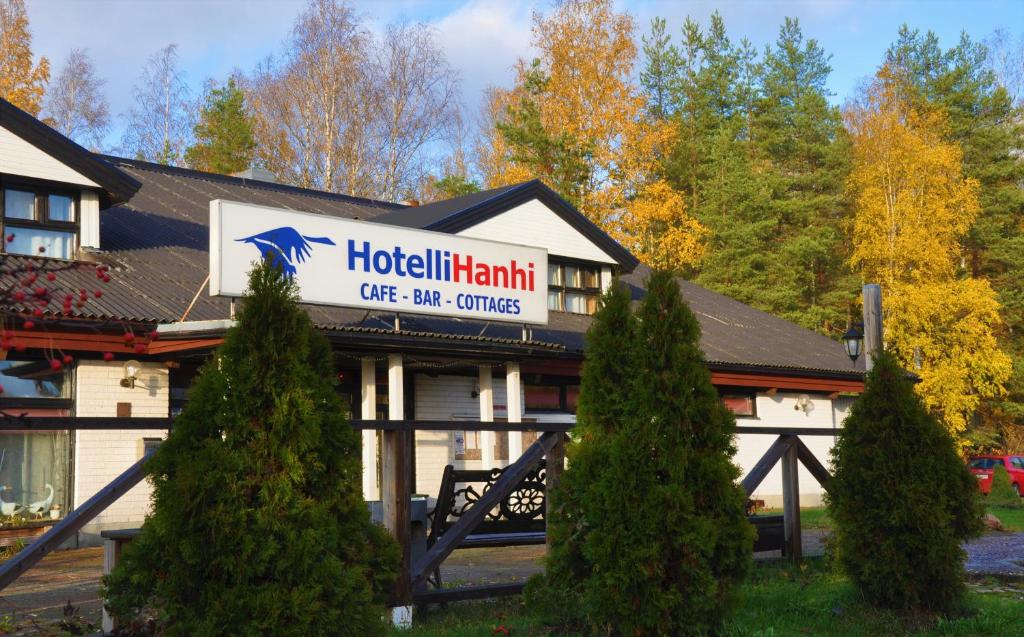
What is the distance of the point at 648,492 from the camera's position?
6.14 meters

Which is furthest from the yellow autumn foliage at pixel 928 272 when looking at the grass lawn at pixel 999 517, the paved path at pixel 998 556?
the paved path at pixel 998 556

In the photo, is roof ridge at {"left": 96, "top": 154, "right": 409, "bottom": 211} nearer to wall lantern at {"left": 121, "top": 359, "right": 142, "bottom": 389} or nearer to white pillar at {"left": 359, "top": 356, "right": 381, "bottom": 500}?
wall lantern at {"left": 121, "top": 359, "right": 142, "bottom": 389}

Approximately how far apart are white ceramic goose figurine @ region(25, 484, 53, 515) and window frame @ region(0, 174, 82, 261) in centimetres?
329

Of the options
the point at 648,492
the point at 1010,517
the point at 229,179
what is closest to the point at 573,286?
the point at 229,179

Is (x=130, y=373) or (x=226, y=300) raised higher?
(x=226, y=300)

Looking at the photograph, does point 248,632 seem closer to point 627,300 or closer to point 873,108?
point 627,300

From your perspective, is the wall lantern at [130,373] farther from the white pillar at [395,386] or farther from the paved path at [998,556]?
the paved path at [998,556]

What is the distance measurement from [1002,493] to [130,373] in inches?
779

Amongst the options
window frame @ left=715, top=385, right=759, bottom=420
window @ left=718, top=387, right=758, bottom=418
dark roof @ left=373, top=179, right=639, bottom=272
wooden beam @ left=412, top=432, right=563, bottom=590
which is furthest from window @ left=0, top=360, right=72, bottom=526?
window @ left=718, top=387, right=758, bottom=418

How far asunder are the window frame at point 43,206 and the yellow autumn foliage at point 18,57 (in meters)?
21.3

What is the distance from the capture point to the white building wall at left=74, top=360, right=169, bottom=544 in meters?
14.4

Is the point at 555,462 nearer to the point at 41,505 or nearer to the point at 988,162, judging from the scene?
the point at 41,505

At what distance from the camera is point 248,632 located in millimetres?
4977

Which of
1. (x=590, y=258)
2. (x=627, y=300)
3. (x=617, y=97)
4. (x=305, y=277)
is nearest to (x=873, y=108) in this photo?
(x=617, y=97)
